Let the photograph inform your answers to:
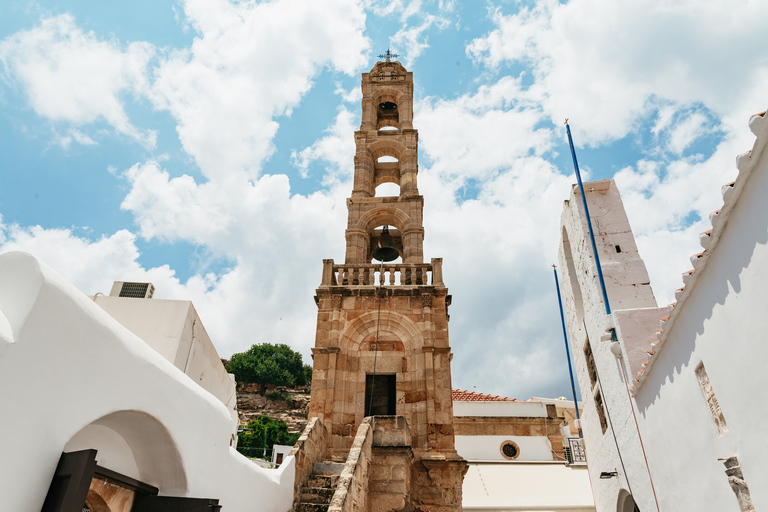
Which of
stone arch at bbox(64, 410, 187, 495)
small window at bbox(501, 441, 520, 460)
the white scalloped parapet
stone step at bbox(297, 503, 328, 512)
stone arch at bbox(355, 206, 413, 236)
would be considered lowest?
stone arch at bbox(64, 410, 187, 495)

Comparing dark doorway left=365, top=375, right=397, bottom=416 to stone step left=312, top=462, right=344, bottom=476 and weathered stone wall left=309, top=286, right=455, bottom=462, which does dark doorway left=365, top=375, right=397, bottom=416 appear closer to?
weathered stone wall left=309, top=286, right=455, bottom=462

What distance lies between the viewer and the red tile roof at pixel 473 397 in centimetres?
2202

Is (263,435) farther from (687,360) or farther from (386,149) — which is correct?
(687,360)

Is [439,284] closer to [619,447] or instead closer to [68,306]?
[619,447]

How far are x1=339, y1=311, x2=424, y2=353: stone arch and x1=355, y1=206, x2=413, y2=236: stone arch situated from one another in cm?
338

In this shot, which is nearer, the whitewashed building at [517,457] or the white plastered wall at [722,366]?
the white plastered wall at [722,366]

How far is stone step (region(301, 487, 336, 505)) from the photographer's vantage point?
9.74 meters

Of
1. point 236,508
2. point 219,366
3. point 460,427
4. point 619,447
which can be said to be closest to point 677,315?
point 619,447

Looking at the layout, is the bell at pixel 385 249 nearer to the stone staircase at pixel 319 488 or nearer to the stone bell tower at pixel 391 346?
the stone bell tower at pixel 391 346

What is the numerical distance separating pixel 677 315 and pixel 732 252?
4.81ft

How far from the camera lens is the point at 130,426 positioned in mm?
5320

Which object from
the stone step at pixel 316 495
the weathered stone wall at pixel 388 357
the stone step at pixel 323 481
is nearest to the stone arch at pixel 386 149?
the weathered stone wall at pixel 388 357

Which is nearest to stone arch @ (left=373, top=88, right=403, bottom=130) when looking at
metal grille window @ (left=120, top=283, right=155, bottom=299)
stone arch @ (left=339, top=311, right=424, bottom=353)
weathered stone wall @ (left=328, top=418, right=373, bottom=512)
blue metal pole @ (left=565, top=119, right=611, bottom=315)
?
stone arch @ (left=339, top=311, right=424, bottom=353)

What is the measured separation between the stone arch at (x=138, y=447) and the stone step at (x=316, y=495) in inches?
178
